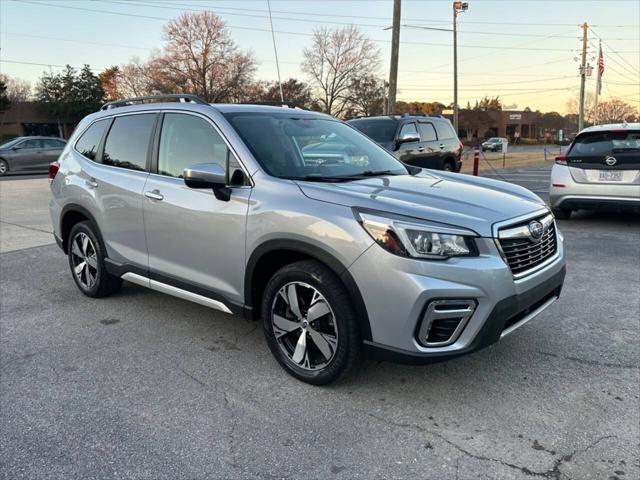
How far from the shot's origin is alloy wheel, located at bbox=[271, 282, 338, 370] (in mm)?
3104

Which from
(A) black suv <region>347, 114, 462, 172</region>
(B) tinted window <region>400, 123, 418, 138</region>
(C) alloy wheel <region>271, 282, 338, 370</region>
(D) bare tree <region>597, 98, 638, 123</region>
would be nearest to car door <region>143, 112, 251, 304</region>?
(C) alloy wheel <region>271, 282, 338, 370</region>

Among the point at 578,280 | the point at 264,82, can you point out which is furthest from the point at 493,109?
the point at 578,280

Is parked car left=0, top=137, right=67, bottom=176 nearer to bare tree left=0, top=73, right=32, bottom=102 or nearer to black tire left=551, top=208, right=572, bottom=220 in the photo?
black tire left=551, top=208, right=572, bottom=220

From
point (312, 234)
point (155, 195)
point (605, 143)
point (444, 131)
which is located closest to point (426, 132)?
point (444, 131)

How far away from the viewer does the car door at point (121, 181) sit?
13.8 feet

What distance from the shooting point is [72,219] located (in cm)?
513

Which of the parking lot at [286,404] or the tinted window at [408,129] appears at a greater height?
the tinted window at [408,129]

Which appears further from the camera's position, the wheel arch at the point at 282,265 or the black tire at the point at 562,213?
the black tire at the point at 562,213

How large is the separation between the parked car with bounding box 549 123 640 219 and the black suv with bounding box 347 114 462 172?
270 centimetres

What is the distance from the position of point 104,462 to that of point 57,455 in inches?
10.3

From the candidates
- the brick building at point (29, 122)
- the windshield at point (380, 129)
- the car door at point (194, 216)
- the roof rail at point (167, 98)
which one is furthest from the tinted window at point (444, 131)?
the brick building at point (29, 122)

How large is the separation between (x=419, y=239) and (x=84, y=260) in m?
3.58

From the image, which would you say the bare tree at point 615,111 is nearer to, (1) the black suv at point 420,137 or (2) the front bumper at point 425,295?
(1) the black suv at point 420,137

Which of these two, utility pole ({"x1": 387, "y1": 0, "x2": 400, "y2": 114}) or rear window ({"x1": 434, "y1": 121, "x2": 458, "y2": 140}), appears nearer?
rear window ({"x1": 434, "y1": 121, "x2": 458, "y2": 140})
